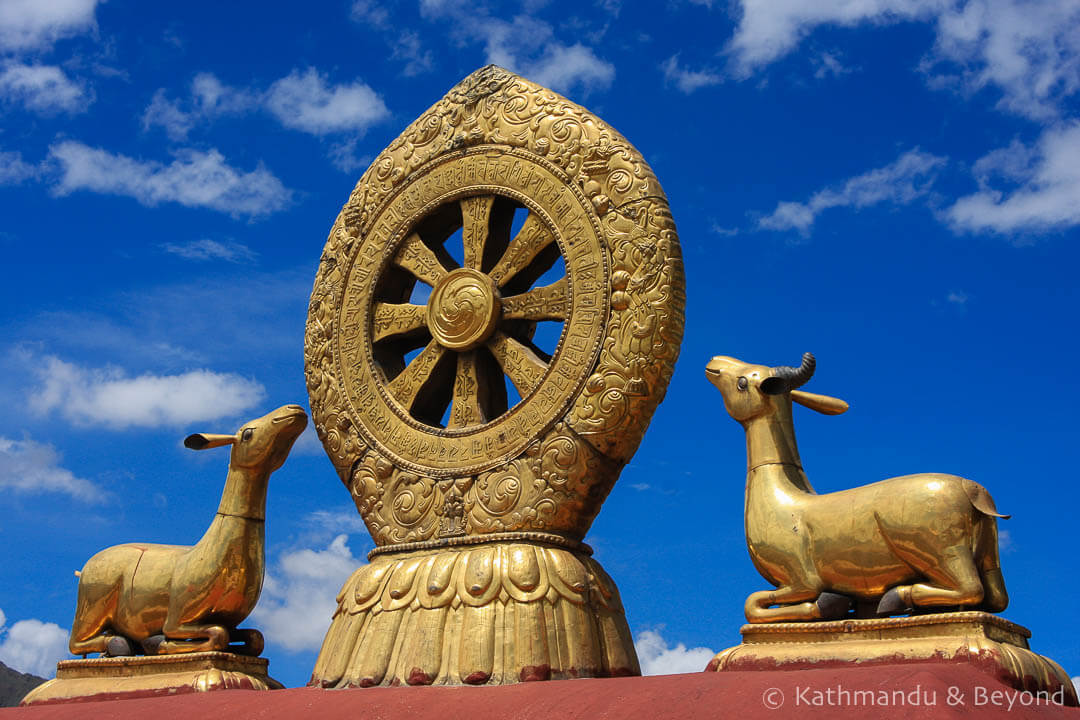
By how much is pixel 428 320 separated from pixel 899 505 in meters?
3.34

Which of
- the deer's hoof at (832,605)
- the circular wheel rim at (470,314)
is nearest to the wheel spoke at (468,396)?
the circular wheel rim at (470,314)

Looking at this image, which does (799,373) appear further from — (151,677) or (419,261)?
(151,677)

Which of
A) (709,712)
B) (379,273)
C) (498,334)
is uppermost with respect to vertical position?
(379,273)

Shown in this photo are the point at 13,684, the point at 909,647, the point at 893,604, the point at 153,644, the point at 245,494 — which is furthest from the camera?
the point at 13,684

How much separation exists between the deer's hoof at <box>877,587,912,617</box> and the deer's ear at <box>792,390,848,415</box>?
1.08 metres

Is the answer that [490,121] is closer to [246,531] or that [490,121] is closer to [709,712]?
[246,531]

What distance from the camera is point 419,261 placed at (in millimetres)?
8016

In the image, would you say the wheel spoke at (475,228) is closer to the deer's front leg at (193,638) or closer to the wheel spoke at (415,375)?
the wheel spoke at (415,375)

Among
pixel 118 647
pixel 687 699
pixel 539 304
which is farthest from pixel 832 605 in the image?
pixel 118 647

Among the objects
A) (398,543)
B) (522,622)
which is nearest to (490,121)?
(398,543)

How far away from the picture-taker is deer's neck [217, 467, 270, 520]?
26.0ft

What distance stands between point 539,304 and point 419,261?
110 centimetres

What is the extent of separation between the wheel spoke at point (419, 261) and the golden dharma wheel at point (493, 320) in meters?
0.01

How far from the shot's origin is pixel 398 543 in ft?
24.2
